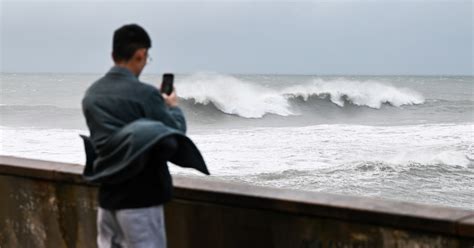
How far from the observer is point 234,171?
620 inches

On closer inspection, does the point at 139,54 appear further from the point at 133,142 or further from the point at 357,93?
the point at 357,93

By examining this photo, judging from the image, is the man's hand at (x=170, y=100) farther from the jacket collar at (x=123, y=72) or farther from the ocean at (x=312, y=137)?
the ocean at (x=312, y=137)

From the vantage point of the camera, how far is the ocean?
14.6 m

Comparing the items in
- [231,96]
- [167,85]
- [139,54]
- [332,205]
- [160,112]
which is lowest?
[231,96]

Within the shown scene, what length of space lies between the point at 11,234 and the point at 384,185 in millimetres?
10447

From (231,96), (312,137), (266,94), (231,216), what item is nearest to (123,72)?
(231,216)

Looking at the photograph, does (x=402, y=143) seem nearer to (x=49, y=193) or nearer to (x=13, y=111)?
(x=49, y=193)

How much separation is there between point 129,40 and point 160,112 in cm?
34

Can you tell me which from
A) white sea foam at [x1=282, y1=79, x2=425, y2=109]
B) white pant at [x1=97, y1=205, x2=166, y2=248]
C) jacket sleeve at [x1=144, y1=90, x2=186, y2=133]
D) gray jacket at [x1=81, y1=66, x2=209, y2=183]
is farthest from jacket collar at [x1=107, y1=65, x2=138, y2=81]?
white sea foam at [x1=282, y1=79, x2=425, y2=109]

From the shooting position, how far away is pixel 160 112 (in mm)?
2889

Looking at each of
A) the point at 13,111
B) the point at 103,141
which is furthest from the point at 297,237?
the point at 13,111

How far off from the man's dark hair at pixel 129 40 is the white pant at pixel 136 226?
2.23ft

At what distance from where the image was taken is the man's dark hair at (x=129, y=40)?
2.87 metres

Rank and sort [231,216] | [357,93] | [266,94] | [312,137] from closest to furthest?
[231,216]
[312,137]
[266,94]
[357,93]
